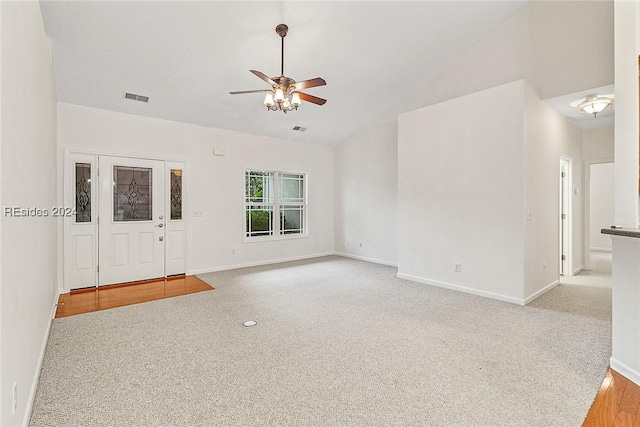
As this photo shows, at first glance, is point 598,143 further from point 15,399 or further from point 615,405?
point 15,399

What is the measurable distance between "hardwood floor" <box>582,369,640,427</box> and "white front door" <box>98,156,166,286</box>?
571 cm

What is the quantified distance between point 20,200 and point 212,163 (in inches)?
167

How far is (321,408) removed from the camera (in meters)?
1.96

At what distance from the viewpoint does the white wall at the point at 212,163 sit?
4.77 m

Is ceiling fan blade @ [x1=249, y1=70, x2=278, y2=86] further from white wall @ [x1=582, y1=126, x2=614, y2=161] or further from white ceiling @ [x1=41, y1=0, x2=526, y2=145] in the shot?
white wall @ [x1=582, y1=126, x2=614, y2=161]

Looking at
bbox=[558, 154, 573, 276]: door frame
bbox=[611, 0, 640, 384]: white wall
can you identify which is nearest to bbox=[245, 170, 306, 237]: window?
bbox=[558, 154, 573, 276]: door frame

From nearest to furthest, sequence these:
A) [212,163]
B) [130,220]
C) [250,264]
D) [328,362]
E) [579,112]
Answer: [328,362] < [579,112] < [130,220] < [212,163] < [250,264]

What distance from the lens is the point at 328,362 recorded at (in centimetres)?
252

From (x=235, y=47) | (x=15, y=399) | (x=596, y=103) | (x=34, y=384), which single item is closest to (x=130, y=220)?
(x=235, y=47)

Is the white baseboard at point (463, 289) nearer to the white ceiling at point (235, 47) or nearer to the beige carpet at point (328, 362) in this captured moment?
the beige carpet at point (328, 362)

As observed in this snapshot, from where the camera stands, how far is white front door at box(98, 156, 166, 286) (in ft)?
16.0

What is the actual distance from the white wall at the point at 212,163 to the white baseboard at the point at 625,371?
5541 mm

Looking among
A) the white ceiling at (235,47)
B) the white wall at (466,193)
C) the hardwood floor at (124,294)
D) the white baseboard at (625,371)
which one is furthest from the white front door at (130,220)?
the white baseboard at (625,371)

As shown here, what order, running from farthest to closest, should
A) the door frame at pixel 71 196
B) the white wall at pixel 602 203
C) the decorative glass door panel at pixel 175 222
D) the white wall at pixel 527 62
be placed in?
the white wall at pixel 602 203, the decorative glass door panel at pixel 175 222, the door frame at pixel 71 196, the white wall at pixel 527 62
